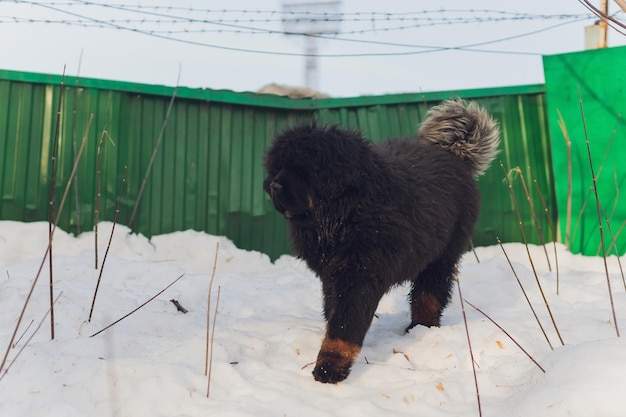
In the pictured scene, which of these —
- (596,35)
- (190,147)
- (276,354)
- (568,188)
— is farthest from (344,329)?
(596,35)

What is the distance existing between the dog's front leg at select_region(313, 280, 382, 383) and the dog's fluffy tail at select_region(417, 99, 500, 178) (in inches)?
63.2

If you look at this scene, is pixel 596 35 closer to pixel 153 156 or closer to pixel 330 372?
pixel 153 156

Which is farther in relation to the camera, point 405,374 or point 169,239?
point 169,239

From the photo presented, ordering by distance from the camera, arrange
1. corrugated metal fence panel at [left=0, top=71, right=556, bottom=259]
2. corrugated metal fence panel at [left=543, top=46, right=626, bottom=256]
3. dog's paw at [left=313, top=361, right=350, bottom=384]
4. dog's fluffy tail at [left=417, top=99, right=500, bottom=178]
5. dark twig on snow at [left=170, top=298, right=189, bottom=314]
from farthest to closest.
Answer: corrugated metal fence panel at [left=543, top=46, right=626, bottom=256] < corrugated metal fence panel at [left=0, top=71, right=556, bottom=259] < dog's fluffy tail at [left=417, top=99, right=500, bottom=178] < dark twig on snow at [left=170, top=298, right=189, bottom=314] < dog's paw at [left=313, top=361, right=350, bottom=384]

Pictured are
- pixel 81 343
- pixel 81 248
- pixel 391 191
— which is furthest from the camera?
pixel 81 248

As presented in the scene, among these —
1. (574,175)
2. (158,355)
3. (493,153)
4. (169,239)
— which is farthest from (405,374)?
(574,175)

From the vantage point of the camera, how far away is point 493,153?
4512 mm

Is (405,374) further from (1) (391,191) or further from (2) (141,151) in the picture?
(2) (141,151)

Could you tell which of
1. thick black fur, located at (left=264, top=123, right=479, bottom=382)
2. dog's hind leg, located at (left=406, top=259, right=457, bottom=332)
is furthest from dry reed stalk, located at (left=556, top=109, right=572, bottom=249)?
thick black fur, located at (left=264, top=123, right=479, bottom=382)

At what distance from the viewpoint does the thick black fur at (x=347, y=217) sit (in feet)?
10.3

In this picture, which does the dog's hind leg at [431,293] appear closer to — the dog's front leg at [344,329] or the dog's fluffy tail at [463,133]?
the dog's fluffy tail at [463,133]

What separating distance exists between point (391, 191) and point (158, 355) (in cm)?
153

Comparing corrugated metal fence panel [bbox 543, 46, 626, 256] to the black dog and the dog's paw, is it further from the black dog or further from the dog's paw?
the dog's paw

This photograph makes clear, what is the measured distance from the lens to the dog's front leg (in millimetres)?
2994
